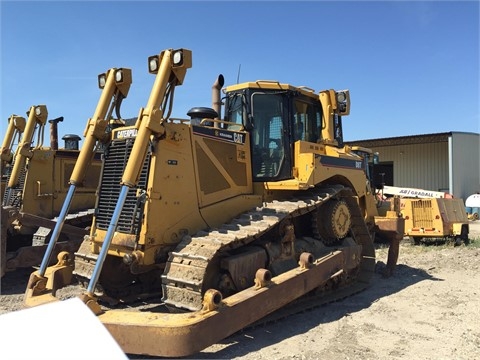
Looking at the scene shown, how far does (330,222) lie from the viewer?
22.2 feet

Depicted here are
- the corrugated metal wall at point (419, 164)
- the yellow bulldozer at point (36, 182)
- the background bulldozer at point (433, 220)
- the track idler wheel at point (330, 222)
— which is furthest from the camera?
the corrugated metal wall at point (419, 164)

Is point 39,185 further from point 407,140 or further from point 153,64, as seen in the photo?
point 407,140

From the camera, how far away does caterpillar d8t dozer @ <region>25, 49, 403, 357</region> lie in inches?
181

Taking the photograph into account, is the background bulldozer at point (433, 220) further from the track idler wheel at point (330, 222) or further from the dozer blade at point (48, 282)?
the dozer blade at point (48, 282)

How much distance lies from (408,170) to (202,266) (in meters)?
27.5

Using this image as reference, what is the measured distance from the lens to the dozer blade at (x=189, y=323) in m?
4.11

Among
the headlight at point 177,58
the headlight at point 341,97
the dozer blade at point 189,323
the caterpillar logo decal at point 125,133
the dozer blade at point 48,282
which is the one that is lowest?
the dozer blade at point 189,323

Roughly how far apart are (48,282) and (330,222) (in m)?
3.93

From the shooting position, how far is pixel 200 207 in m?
5.63

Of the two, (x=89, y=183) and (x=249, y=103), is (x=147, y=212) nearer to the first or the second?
(x=249, y=103)

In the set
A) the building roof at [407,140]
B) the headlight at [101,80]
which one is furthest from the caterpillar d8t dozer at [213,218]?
the building roof at [407,140]

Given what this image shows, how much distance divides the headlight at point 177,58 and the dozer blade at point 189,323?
2563 mm

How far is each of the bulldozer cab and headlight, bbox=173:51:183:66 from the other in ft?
5.76

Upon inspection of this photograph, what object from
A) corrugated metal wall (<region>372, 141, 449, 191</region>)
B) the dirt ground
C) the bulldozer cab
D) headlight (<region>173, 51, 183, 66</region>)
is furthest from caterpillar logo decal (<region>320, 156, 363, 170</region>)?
corrugated metal wall (<region>372, 141, 449, 191</region>)
